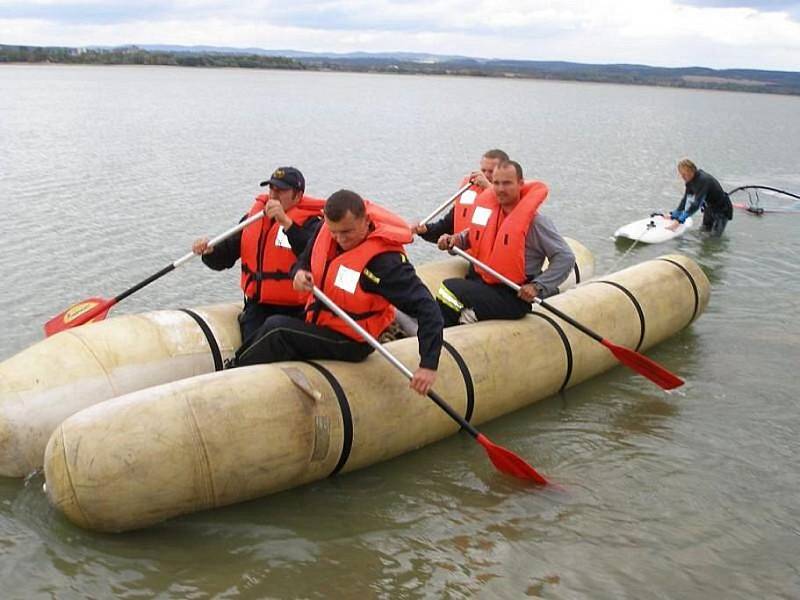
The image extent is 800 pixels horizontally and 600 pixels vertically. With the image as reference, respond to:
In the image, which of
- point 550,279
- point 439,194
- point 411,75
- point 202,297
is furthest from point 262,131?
point 411,75

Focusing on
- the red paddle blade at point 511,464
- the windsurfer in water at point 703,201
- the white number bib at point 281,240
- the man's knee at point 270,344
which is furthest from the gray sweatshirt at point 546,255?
the windsurfer in water at point 703,201

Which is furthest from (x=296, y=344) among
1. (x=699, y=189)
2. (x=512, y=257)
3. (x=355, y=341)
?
(x=699, y=189)

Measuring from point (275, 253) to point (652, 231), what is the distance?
942 centimetres

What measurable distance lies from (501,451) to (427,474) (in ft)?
1.98

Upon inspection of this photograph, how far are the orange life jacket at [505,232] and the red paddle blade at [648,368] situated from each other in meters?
1.10

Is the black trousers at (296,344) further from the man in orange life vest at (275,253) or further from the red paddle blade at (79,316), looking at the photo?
the red paddle blade at (79,316)

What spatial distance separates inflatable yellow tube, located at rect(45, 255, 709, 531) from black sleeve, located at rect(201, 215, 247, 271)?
1611mm

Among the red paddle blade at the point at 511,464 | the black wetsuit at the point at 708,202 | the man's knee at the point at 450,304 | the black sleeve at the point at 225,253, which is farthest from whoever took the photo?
the black wetsuit at the point at 708,202

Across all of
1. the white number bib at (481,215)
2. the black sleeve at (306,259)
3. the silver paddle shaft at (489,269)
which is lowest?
the silver paddle shaft at (489,269)

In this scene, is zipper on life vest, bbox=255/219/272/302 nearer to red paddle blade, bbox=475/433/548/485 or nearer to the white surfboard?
red paddle blade, bbox=475/433/548/485

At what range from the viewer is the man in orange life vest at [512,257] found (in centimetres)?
704

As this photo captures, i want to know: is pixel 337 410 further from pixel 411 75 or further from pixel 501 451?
pixel 411 75

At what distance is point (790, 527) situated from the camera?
18.1 ft

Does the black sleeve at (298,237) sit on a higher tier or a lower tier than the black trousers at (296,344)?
higher
